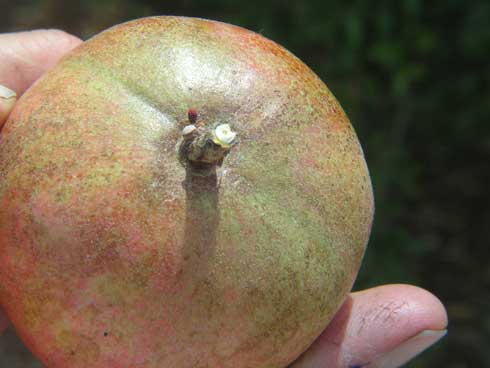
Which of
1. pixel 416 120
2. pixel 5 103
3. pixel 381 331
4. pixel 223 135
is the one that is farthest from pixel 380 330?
pixel 416 120

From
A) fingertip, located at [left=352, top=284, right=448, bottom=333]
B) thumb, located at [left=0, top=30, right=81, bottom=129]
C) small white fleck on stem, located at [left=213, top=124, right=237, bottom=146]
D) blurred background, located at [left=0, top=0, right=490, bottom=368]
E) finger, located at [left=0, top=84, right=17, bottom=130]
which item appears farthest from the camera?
blurred background, located at [left=0, top=0, right=490, bottom=368]

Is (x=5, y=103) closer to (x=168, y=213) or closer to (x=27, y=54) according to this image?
(x=168, y=213)

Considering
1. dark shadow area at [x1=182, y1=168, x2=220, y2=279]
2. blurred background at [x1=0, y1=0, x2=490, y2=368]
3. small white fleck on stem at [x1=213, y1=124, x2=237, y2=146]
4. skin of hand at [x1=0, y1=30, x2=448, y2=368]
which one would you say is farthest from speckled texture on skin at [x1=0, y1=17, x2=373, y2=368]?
blurred background at [x1=0, y1=0, x2=490, y2=368]

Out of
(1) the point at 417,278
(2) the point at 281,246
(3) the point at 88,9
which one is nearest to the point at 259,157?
(2) the point at 281,246

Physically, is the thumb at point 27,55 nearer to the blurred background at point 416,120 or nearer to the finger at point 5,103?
the finger at point 5,103

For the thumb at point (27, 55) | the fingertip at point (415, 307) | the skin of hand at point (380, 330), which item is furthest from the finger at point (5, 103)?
the fingertip at point (415, 307)

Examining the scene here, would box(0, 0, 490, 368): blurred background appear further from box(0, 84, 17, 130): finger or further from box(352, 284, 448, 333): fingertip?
box(0, 84, 17, 130): finger
